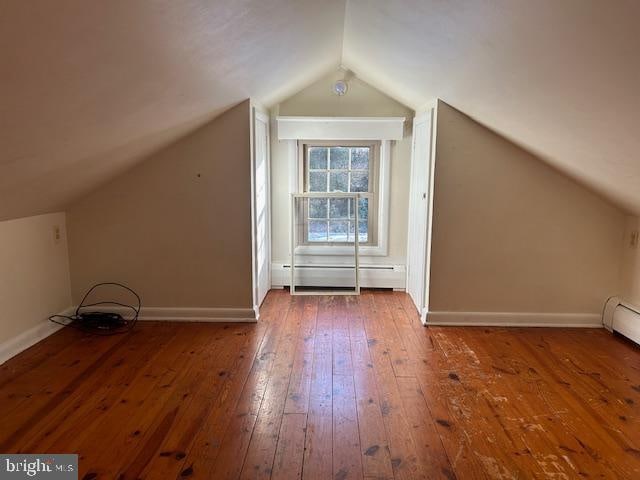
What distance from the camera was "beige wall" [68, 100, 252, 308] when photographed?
3.28m

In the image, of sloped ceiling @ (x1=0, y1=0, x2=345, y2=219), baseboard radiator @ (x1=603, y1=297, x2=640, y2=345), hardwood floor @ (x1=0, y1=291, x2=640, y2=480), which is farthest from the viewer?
baseboard radiator @ (x1=603, y1=297, x2=640, y2=345)

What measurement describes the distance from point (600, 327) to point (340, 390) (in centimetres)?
230

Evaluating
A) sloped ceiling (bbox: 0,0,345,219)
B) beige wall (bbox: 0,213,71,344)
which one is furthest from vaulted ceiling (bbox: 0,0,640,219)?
beige wall (bbox: 0,213,71,344)

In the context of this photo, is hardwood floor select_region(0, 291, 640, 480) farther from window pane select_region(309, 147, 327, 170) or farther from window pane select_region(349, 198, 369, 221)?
window pane select_region(309, 147, 327, 170)

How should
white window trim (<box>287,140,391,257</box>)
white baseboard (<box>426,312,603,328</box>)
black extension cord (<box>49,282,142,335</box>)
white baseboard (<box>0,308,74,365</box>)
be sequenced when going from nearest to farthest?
white baseboard (<box>0,308,74,365</box>) < black extension cord (<box>49,282,142,335</box>) < white baseboard (<box>426,312,603,328</box>) < white window trim (<box>287,140,391,257</box>)

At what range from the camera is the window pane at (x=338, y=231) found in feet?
14.6

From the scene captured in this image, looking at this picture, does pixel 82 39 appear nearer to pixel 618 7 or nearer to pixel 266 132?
pixel 618 7

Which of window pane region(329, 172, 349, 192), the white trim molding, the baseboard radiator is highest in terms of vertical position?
the white trim molding

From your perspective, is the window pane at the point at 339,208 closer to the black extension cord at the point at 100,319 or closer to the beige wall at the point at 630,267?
the black extension cord at the point at 100,319

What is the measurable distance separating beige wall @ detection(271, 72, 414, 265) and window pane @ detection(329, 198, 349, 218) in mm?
436

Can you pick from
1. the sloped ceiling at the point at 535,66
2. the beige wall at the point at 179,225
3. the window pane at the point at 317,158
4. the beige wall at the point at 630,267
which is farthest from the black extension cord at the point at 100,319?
the beige wall at the point at 630,267

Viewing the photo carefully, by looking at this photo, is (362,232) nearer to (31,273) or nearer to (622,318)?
(622,318)

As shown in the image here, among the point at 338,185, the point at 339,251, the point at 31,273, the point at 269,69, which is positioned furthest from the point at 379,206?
the point at 31,273

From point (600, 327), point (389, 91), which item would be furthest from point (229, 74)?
point (600, 327)
